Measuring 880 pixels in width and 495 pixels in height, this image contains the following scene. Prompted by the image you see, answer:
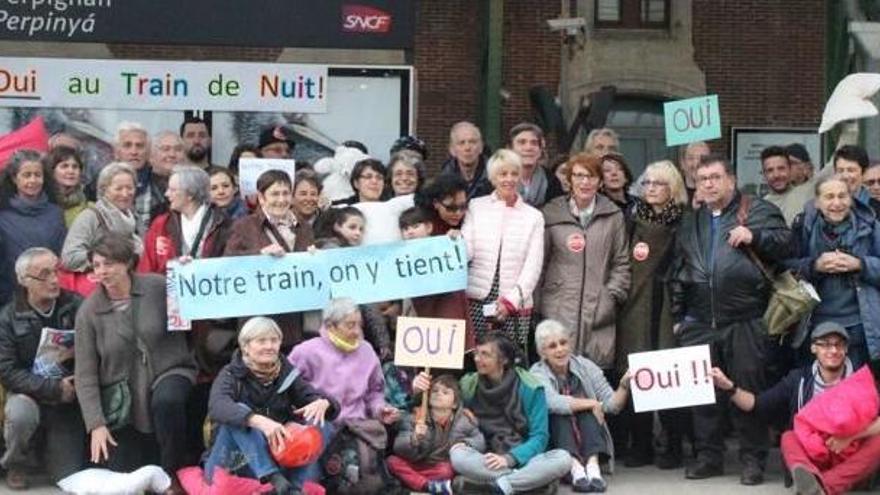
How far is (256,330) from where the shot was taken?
975 cm

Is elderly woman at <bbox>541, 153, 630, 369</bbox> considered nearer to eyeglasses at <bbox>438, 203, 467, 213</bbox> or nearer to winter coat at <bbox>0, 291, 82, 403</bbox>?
eyeglasses at <bbox>438, 203, 467, 213</bbox>

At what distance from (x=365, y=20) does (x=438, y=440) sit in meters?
3.49

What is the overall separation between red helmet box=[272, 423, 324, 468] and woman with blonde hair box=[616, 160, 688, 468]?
2.23 metres

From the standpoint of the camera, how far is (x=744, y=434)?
10766mm

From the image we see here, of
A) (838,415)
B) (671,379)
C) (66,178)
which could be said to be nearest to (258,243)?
(66,178)

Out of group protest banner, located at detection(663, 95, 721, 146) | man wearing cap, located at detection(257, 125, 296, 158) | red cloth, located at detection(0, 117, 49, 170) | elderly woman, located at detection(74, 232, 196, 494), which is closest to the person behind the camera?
elderly woman, located at detection(74, 232, 196, 494)

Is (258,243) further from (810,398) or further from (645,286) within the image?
(810,398)

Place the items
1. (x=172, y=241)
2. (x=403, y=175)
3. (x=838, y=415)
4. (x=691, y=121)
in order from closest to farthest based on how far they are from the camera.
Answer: (x=838, y=415) < (x=172, y=241) < (x=403, y=175) < (x=691, y=121)

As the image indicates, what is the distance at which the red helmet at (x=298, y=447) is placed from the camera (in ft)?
31.8

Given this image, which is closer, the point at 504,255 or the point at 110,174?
the point at 110,174

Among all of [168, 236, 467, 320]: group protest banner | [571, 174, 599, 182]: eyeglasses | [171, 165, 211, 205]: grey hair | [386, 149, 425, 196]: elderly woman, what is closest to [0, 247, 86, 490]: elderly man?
[168, 236, 467, 320]: group protest banner

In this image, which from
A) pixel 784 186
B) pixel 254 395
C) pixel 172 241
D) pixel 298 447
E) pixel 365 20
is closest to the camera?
pixel 298 447

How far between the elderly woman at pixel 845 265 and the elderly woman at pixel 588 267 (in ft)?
3.54

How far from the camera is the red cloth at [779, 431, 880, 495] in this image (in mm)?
10156
